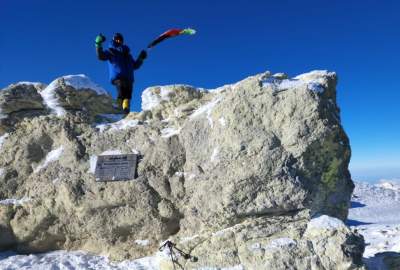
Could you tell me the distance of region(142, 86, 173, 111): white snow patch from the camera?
10.3 meters

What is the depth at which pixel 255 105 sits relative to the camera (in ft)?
25.7

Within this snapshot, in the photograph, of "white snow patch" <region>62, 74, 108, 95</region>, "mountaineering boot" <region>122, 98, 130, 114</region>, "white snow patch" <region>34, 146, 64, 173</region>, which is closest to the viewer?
"white snow patch" <region>34, 146, 64, 173</region>

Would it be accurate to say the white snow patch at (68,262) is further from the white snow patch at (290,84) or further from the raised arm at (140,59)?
the raised arm at (140,59)

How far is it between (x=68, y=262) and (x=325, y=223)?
502 centimetres

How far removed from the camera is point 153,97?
34.7 ft

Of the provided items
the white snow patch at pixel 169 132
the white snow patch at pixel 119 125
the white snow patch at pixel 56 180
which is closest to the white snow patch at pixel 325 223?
the white snow patch at pixel 169 132

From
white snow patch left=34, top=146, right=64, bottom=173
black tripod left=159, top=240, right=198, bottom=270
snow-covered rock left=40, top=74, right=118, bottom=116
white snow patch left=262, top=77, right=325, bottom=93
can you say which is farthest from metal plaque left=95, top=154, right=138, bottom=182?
white snow patch left=262, top=77, right=325, bottom=93

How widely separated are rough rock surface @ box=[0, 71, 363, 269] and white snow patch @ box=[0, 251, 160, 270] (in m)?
0.23

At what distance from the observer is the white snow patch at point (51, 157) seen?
935 cm

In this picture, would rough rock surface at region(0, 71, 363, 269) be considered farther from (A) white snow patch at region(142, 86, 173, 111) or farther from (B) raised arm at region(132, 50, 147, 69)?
(B) raised arm at region(132, 50, 147, 69)

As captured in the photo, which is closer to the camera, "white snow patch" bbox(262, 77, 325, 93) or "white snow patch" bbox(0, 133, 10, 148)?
"white snow patch" bbox(262, 77, 325, 93)

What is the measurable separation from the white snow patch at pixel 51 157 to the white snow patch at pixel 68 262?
1969 millimetres

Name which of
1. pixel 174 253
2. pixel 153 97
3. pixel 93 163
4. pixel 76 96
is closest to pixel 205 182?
pixel 174 253

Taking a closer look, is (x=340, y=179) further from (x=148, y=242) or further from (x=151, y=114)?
(x=151, y=114)
